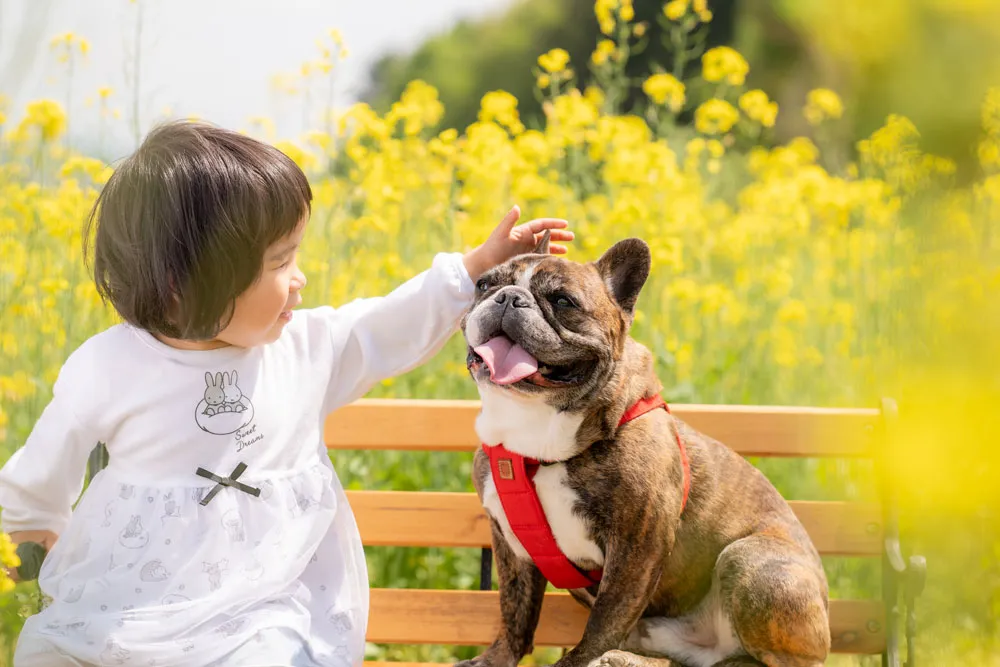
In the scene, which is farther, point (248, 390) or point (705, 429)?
point (705, 429)

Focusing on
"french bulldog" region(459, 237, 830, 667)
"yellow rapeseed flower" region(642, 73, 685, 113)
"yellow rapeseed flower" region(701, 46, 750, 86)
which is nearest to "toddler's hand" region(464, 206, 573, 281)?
"french bulldog" region(459, 237, 830, 667)

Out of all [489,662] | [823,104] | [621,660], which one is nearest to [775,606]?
[621,660]

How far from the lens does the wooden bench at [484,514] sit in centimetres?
277

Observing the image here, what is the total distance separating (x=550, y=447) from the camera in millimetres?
2240

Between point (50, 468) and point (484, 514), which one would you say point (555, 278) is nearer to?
point (484, 514)

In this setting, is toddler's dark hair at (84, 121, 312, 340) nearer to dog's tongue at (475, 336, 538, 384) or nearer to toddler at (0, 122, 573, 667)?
toddler at (0, 122, 573, 667)

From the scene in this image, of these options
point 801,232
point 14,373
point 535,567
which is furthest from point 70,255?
point 801,232

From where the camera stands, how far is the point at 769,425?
2.83 metres

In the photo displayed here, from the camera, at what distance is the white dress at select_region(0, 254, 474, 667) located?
2.08 metres

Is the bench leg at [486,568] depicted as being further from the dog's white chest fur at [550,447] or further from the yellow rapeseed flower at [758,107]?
the yellow rapeseed flower at [758,107]

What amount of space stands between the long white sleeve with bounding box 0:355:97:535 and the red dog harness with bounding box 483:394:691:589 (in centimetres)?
89

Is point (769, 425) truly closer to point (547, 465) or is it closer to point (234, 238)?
point (547, 465)

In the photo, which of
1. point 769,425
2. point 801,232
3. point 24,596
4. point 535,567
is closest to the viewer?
point 535,567

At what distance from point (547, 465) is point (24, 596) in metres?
1.42
